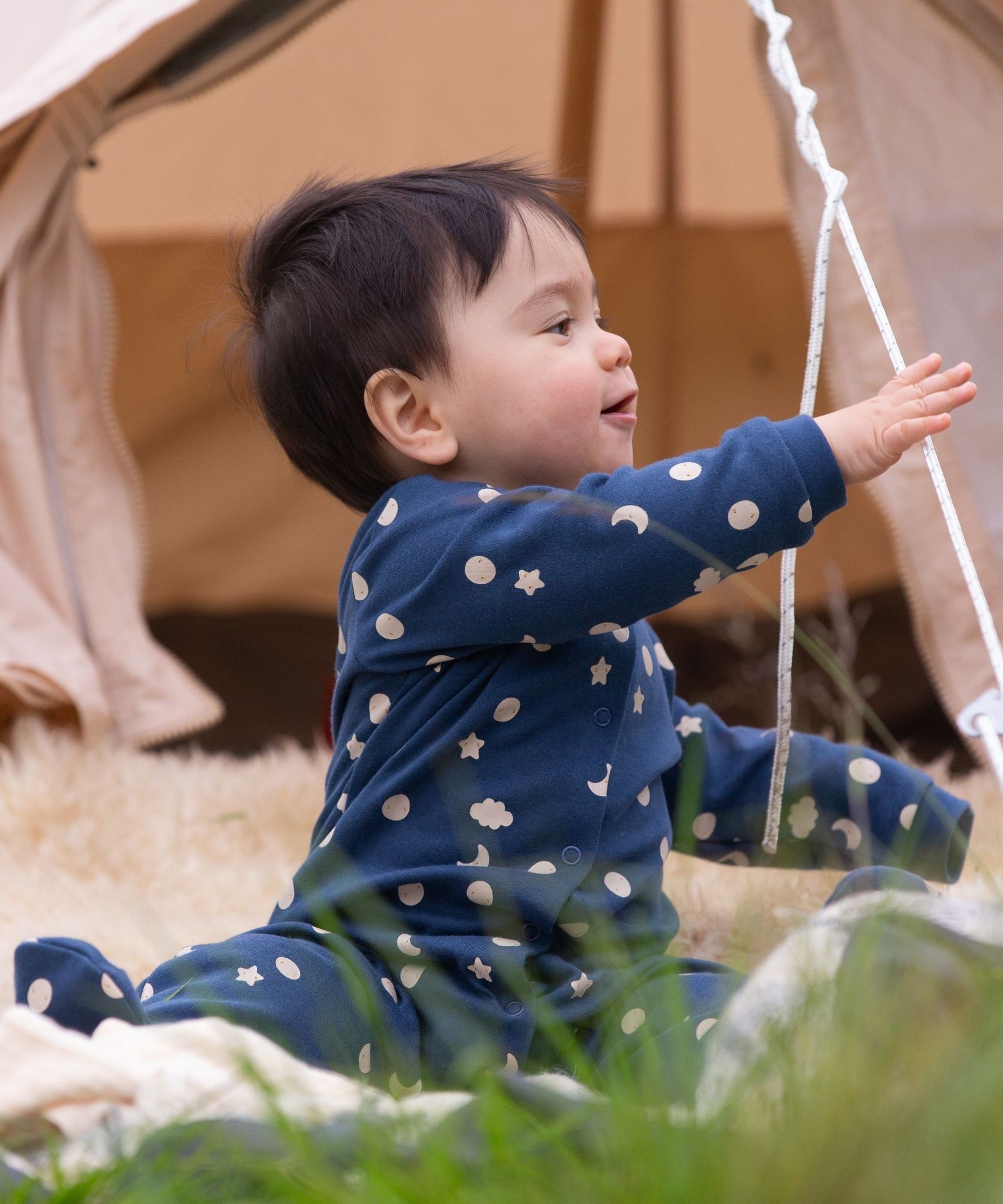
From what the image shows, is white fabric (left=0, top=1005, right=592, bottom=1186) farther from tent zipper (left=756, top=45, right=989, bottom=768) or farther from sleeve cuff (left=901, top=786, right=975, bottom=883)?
tent zipper (left=756, top=45, right=989, bottom=768)

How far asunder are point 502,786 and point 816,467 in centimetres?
32

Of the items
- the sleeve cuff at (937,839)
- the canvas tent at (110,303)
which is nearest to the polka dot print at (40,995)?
the sleeve cuff at (937,839)

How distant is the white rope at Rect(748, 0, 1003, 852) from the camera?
35.0 inches

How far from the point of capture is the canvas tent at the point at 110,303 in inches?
63.4

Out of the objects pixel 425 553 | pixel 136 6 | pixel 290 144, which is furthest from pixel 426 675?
pixel 290 144

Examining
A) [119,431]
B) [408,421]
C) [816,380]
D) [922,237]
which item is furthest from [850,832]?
[119,431]

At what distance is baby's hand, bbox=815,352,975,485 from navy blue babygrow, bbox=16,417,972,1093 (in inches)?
0.6

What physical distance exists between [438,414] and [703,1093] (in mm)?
598

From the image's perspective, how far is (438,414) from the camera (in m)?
1.05

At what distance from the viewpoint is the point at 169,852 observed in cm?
145

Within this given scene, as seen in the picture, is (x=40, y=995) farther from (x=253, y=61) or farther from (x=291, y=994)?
(x=253, y=61)

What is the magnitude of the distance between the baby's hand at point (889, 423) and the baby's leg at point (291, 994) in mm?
472

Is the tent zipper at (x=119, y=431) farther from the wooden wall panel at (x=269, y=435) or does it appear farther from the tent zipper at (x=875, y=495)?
the wooden wall panel at (x=269, y=435)

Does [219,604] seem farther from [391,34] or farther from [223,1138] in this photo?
[223,1138]
